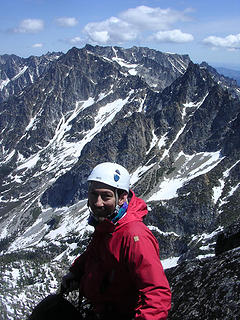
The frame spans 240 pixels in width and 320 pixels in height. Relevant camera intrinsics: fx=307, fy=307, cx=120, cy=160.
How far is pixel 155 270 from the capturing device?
667 cm

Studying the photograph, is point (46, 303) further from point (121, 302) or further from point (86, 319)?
point (121, 302)

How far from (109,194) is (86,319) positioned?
3445 mm

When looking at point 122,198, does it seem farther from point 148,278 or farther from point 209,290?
point 209,290

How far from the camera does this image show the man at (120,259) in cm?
656

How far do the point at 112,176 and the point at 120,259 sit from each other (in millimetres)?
2126

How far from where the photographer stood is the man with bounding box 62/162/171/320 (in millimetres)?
6559

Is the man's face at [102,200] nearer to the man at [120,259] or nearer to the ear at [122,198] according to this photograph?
the man at [120,259]

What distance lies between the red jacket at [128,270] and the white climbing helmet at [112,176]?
23.9 inches

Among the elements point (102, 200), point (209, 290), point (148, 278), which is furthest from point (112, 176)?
point (209, 290)

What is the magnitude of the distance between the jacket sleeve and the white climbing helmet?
1.54m

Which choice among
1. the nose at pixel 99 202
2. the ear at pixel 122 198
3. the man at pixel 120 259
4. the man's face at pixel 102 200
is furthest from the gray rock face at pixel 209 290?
the nose at pixel 99 202

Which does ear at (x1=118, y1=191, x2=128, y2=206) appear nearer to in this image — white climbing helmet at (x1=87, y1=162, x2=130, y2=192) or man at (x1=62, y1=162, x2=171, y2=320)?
man at (x1=62, y1=162, x2=171, y2=320)

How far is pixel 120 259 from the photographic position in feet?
24.4

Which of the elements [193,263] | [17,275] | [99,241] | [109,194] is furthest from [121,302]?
[17,275]
